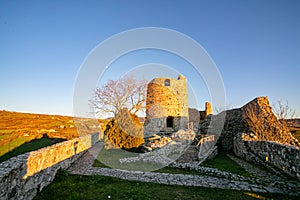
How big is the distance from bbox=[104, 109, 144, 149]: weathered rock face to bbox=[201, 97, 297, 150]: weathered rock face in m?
6.99

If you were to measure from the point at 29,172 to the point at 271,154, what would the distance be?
8301 mm

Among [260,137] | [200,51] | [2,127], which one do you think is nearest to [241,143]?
[260,137]

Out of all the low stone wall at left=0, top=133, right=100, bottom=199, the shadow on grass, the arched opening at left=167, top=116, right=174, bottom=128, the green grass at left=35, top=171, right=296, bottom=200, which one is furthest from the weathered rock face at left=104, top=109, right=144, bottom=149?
the arched opening at left=167, top=116, right=174, bottom=128

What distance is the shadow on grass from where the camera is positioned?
548cm

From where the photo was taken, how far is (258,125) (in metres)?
9.73

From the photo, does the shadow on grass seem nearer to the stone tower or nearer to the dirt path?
the dirt path

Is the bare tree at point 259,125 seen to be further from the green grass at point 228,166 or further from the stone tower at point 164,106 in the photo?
the stone tower at point 164,106

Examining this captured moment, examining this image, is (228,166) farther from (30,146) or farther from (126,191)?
(30,146)

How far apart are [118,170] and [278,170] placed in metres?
5.98

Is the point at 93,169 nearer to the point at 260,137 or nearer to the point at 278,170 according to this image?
the point at 278,170

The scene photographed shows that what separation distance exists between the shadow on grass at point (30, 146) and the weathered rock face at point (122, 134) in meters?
3.01

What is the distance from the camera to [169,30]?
10797mm

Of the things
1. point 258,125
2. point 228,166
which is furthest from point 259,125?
point 228,166

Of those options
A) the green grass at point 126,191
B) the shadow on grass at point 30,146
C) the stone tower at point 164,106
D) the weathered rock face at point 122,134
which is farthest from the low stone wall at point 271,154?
the shadow on grass at point 30,146
